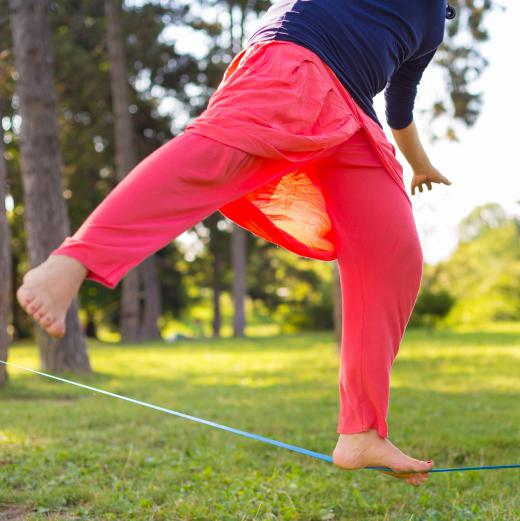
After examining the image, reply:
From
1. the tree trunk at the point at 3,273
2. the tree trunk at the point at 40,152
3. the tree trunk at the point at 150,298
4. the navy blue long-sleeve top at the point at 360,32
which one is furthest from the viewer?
the tree trunk at the point at 150,298

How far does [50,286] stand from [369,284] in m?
1.01

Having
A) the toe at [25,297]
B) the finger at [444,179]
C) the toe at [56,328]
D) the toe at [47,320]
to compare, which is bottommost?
the toe at [56,328]

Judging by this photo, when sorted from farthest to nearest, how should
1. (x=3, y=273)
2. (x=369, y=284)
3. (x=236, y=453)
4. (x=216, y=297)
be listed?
(x=216, y=297), (x=3, y=273), (x=236, y=453), (x=369, y=284)

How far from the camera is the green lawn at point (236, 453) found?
3059mm

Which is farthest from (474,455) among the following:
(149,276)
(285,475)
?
(149,276)

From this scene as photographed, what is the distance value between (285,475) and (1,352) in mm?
4687

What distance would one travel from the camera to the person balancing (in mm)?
1752

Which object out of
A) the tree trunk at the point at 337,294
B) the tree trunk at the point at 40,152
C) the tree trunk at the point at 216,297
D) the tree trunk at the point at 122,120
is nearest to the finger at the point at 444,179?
the tree trunk at the point at 40,152

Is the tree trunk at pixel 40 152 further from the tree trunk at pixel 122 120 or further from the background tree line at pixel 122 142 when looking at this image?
the tree trunk at pixel 122 120

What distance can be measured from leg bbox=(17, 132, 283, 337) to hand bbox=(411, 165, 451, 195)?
3.68 ft

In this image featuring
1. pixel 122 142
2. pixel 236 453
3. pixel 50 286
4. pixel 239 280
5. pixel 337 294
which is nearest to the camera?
pixel 50 286

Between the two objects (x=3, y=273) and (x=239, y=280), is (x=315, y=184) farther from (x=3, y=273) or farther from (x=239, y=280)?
(x=239, y=280)

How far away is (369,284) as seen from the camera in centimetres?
232

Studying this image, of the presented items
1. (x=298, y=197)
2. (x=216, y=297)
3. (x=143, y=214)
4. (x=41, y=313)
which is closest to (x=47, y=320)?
(x=41, y=313)
